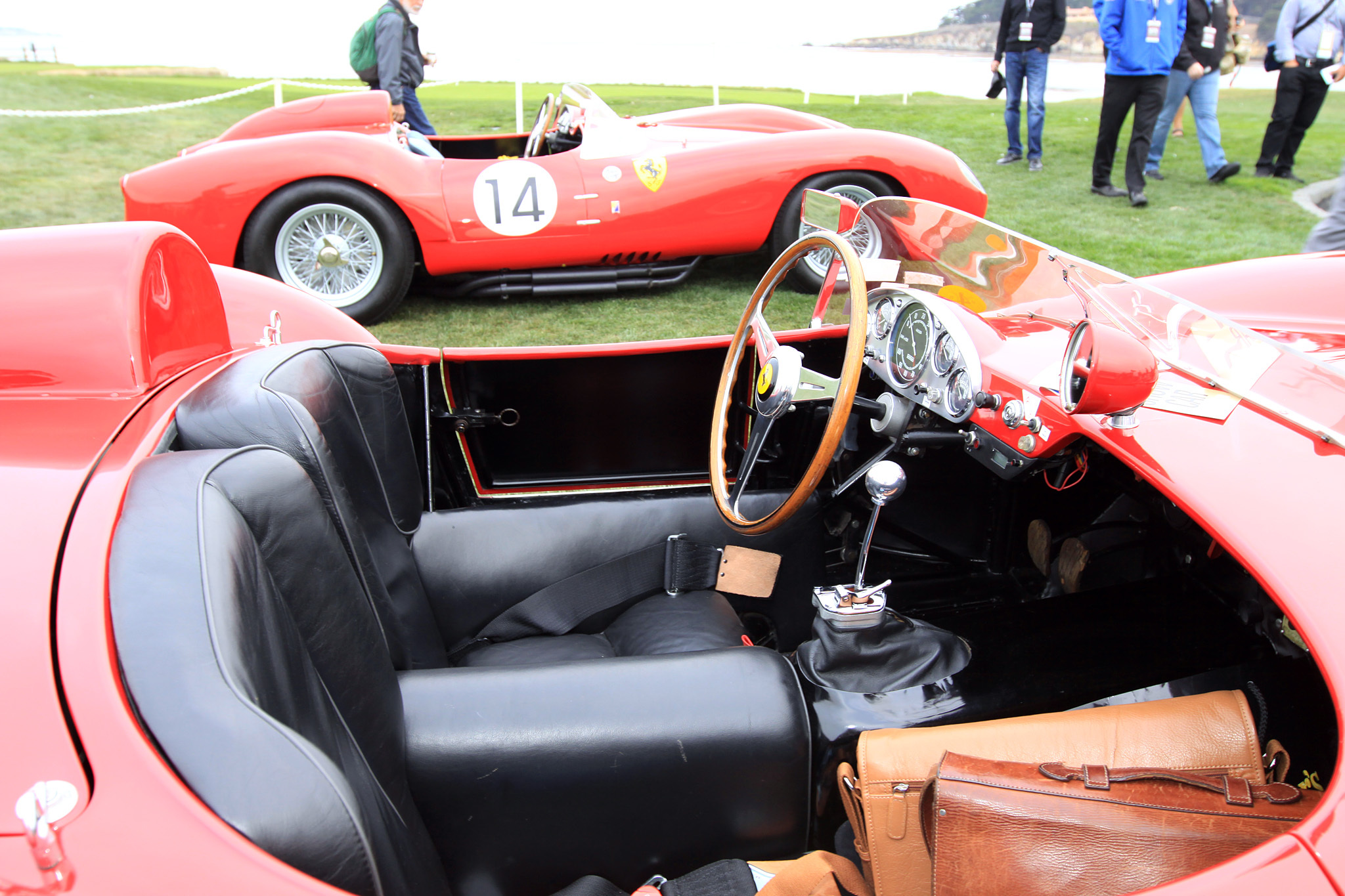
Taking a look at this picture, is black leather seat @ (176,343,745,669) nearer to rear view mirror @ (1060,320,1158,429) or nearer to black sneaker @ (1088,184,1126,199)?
rear view mirror @ (1060,320,1158,429)

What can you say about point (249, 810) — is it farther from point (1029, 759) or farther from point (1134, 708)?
point (1134, 708)

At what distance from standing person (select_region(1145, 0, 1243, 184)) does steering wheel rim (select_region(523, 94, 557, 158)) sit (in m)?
4.68

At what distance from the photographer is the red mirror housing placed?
50.0 inches

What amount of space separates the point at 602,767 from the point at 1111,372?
93 cm

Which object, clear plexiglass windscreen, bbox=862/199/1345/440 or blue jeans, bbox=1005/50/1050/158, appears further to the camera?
blue jeans, bbox=1005/50/1050/158

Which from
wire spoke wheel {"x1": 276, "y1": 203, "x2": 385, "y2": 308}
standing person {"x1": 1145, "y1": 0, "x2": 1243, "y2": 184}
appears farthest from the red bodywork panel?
standing person {"x1": 1145, "y1": 0, "x2": 1243, "y2": 184}

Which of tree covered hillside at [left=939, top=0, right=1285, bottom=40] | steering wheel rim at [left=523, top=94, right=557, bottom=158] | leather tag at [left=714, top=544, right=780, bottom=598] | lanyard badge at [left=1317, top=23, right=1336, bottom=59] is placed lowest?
leather tag at [left=714, top=544, right=780, bottom=598]

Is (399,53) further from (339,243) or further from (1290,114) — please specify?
(1290,114)

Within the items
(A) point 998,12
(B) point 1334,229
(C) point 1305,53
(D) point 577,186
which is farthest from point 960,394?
(A) point 998,12

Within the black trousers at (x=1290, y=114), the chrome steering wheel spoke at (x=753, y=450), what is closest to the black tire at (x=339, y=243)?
the chrome steering wheel spoke at (x=753, y=450)

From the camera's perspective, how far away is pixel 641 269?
4.83 m

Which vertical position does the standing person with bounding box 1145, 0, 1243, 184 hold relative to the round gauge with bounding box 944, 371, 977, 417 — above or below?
above

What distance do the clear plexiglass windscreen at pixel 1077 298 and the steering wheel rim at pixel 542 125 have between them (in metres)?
3.58

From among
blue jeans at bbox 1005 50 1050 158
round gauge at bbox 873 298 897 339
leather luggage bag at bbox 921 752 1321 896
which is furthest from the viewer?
blue jeans at bbox 1005 50 1050 158
